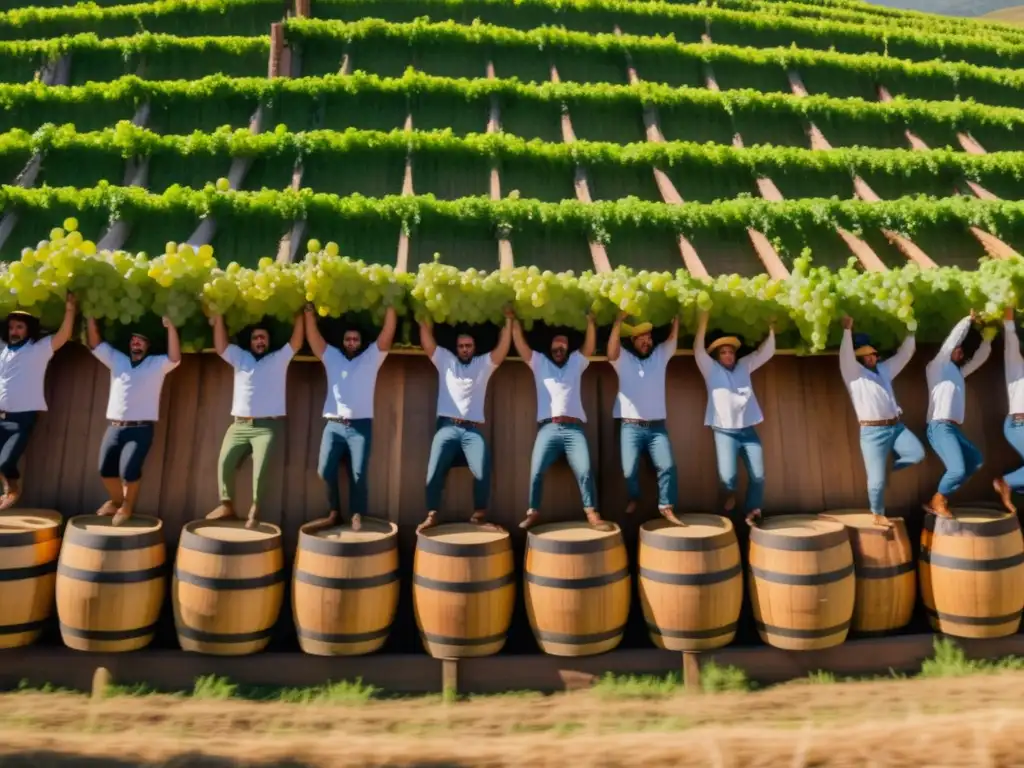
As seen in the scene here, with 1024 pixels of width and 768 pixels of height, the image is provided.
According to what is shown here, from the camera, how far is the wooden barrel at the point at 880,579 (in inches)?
179

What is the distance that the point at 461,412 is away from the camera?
4.59m

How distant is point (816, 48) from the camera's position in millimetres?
13102

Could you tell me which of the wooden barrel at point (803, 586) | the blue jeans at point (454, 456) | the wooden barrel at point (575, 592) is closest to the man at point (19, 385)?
the blue jeans at point (454, 456)

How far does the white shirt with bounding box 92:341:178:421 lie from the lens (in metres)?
4.48

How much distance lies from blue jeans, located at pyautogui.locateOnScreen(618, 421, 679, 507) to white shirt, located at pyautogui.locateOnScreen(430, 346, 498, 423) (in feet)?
3.62

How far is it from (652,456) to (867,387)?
5.81ft

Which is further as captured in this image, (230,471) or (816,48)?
(816,48)

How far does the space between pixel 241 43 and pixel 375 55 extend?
218 centimetres

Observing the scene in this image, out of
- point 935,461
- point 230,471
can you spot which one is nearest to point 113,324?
point 230,471

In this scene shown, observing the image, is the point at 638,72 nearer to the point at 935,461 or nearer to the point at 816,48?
the point at 816,48

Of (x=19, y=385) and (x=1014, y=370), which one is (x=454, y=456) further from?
(x=1014, y=370)

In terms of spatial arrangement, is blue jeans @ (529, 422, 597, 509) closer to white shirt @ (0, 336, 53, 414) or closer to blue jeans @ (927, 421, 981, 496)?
blue jeans @ (927, 421, 981, 496)

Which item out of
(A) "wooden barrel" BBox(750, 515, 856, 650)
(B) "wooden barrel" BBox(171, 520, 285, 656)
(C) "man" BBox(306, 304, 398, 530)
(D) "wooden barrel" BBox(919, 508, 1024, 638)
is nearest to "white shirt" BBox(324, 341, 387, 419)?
(C) "man" BBox(306, 304, 398, 530)

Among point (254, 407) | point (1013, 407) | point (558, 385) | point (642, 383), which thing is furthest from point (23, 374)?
point (1013, 407)
